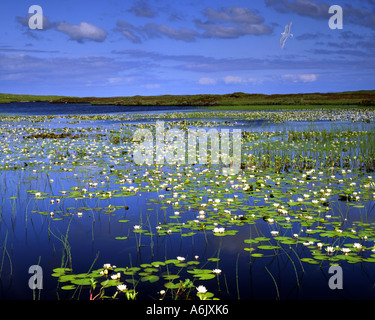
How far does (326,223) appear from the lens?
834 cm

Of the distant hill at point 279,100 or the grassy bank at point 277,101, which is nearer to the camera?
the grassy bank at point 277,101

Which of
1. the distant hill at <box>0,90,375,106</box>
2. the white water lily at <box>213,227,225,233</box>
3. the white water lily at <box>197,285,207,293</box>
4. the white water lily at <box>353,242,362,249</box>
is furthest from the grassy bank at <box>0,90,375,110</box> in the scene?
the white water lily at <box>197,285,207,293</box>

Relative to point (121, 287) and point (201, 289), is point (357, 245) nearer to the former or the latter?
point (201, 289)

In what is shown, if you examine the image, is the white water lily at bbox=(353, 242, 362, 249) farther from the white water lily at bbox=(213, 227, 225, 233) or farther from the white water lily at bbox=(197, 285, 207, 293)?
the white water lily at bbox=(197, 285, 207, 293)

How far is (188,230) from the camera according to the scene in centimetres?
807

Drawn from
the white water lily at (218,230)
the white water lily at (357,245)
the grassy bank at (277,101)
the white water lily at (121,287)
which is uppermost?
the grassy bank at (277,101)

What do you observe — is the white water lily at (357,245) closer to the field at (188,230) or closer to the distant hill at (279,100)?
the field at (188,230)

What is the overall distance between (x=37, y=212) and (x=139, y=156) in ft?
29.9

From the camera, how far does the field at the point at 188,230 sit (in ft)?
19.1

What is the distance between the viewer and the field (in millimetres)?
5816

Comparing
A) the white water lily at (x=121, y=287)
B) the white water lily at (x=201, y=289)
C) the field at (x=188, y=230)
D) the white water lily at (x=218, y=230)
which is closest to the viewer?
the white water lily at (x=201, y=289)

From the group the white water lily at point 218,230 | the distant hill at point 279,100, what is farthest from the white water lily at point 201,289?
the distant hill at point 279,100
